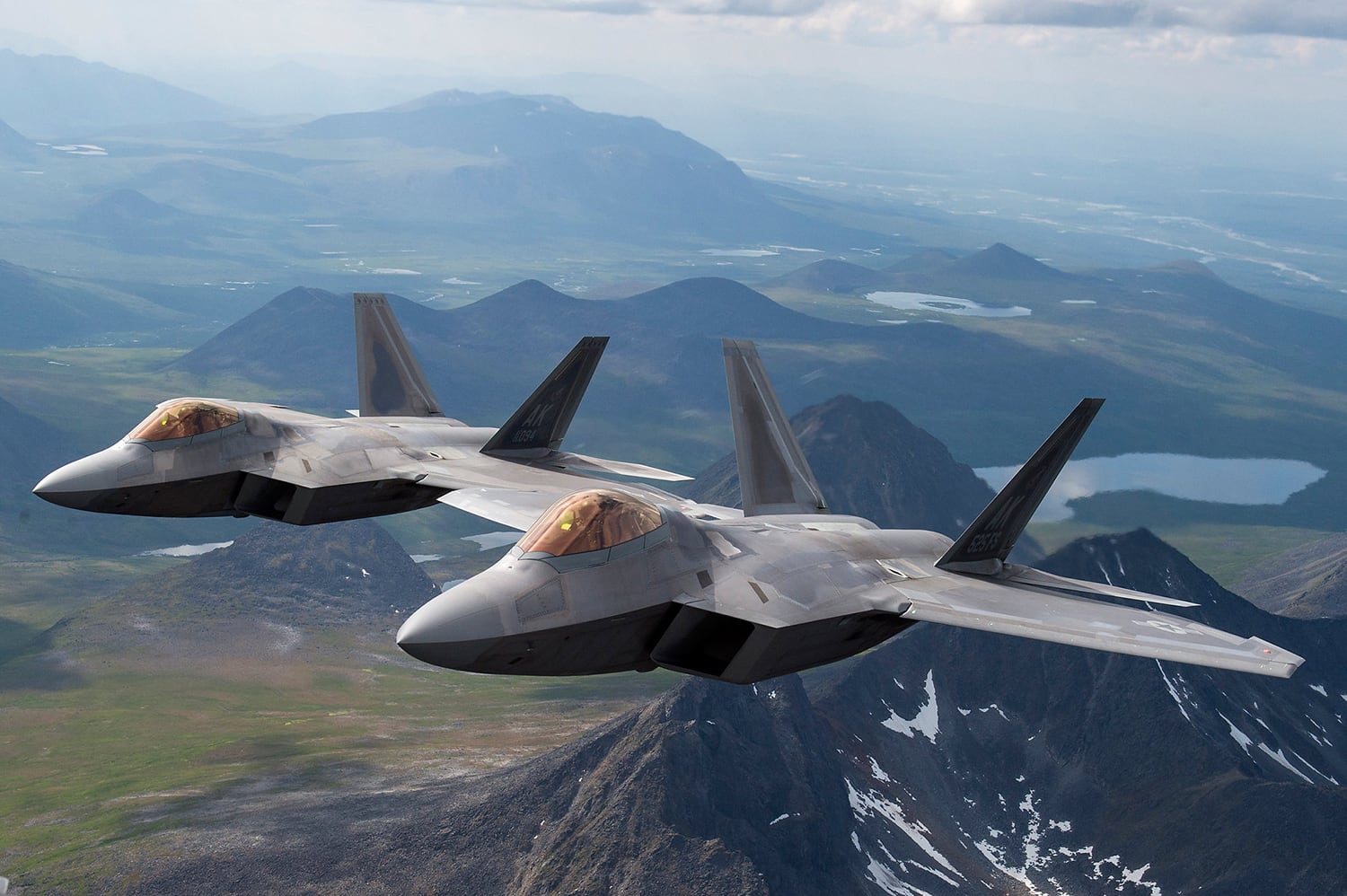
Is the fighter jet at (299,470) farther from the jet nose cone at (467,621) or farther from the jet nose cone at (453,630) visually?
the jet nose cone at (453,630)

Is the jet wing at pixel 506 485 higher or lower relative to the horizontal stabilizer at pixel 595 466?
higher

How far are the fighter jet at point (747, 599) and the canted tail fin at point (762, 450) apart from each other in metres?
6.79

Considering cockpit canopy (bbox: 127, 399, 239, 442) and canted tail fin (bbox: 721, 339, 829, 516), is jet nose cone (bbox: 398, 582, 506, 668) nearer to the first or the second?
canted tail fin (bbox: 721, 339, 829, 516)

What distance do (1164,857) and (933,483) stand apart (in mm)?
97286

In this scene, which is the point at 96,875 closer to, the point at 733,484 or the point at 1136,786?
the point at 1136,786

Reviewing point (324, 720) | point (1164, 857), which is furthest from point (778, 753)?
point (324, 720)

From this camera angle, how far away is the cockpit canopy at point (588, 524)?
25.5 m

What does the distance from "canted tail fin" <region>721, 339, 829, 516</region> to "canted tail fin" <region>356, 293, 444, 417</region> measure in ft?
52.8

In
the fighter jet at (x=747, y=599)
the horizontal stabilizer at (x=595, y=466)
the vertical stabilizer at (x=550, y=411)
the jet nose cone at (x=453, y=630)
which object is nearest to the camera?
the jet nose cone at (x=453, y=630)

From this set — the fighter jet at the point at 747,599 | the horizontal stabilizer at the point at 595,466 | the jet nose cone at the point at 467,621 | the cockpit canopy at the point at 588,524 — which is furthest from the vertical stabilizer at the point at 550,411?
the jet nose cone at the point at 467,621

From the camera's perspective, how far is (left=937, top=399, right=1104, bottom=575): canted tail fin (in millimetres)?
32156

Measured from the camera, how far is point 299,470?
133 feet

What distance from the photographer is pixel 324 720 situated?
11506 cm

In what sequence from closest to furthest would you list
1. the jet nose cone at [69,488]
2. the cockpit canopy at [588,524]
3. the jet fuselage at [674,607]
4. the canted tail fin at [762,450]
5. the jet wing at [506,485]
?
the jet fuselage at [674,607] → the cockpit canopy at [588,524] → the jet wing at [506,485] → the jet nose cone at [69,488] → the canted tail fin at [762,450]
